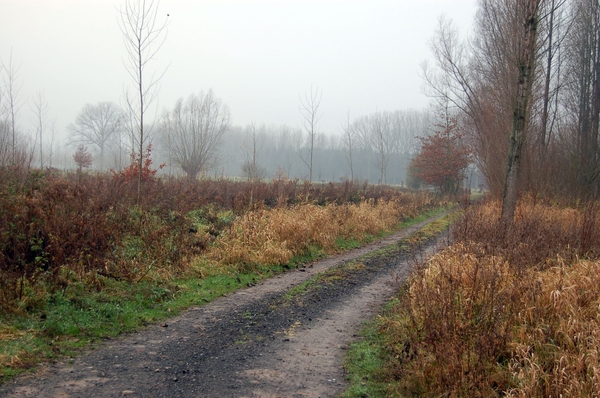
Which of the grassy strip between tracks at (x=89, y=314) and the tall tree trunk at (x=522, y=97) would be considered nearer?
the grassy strip between tracks at (x=89, y=314)

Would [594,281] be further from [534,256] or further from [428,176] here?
[428,176]

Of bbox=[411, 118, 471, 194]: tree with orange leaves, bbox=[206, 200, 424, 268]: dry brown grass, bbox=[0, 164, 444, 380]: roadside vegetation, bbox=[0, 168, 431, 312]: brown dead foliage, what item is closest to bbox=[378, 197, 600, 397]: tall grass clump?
bbox=[0, 164, 444, 380]: roadside vegetation

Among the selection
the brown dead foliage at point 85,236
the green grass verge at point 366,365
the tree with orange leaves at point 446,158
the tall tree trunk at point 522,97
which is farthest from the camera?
the tree with orange leaves at point 446,158

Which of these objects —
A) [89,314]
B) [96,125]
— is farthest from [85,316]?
[96,125]

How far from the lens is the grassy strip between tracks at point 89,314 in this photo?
4.64 m

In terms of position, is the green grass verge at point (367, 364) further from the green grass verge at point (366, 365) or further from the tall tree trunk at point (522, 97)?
the tall tree trunk at point (522, 97)

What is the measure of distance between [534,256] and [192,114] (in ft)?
93.7

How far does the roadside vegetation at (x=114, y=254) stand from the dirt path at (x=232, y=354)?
444 millimetres

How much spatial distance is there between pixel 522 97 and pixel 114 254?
9459 millimetres

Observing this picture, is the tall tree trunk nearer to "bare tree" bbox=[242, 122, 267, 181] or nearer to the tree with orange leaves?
"bare tree" bbox=[242, 122, 267, 181]

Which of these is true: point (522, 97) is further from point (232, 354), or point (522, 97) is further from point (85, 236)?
point (85, 236)

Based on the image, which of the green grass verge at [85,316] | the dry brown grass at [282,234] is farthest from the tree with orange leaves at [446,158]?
the green grass verge at [85,316]

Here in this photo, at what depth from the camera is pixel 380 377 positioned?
4457 millimetres

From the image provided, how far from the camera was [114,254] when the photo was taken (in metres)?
7.51
